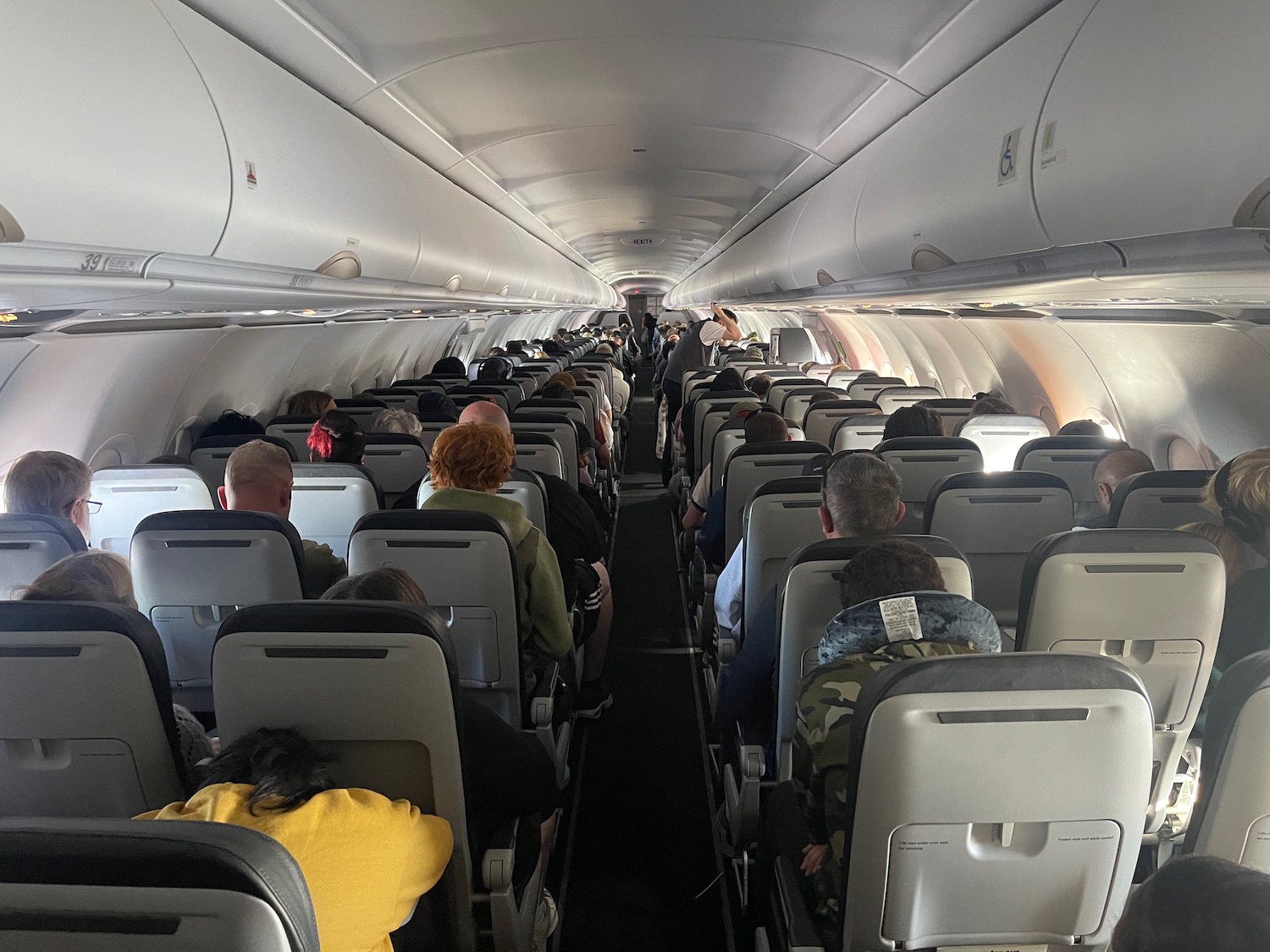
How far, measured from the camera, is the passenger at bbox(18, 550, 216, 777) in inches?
99.5

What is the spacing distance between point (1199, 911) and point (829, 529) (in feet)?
7.77

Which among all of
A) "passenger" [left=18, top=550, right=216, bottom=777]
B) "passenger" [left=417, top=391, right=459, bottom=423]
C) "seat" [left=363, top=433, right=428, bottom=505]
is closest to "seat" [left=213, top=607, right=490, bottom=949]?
"passenger" [left=18, top=550, right=216, bottom=777]

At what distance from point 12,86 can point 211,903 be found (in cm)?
194

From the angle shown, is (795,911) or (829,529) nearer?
(795,911)

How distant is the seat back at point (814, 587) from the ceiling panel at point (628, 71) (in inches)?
99.5

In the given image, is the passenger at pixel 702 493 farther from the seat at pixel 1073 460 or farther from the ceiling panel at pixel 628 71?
the ceiling panel at pixel 628 71

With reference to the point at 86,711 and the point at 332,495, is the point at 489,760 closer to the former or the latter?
the point at 86,711

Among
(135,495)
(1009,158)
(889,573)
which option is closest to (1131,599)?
(889,573)

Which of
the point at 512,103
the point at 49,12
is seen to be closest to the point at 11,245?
the point at 49,12

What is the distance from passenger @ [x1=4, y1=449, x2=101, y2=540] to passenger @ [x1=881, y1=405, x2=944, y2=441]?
16.1 feet

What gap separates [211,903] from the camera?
3.52 ft

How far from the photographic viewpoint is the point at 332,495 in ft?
14.8

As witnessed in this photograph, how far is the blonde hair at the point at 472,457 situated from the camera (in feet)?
12.8

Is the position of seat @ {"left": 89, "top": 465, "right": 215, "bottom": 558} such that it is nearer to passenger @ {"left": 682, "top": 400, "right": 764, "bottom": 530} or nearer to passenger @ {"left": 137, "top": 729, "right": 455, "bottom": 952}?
passenger @ {"left": 137, "top": 729, "right": 455, "bottom": 952}
